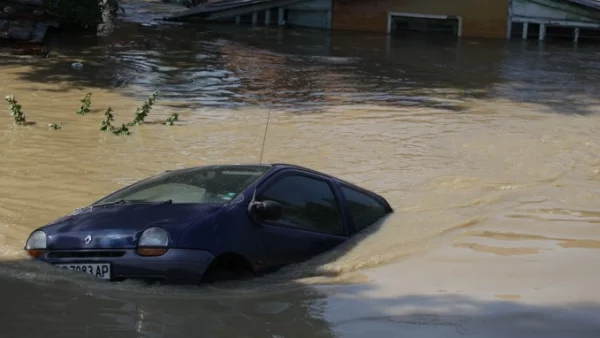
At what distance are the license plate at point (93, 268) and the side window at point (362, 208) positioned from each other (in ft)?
8.76

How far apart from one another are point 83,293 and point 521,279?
354cm

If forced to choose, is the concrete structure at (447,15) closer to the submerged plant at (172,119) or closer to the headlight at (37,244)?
the submerged plant at (172,119)

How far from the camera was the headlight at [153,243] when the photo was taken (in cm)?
670

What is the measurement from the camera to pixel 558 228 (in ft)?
32.9

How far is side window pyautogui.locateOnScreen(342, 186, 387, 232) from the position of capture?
8672 mm

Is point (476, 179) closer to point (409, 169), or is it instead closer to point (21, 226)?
point (409, 169)

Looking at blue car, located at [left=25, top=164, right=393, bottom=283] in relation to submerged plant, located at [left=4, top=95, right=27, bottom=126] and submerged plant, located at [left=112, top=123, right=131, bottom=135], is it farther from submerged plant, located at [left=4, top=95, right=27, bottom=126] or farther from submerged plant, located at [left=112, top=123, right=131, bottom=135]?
submerged plant, located at [left=4, top=95, right=27, bottom=126]

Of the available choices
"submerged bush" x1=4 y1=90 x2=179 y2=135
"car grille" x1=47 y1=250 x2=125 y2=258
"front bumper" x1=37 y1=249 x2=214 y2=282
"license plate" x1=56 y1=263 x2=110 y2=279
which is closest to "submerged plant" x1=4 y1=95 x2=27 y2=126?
"submerged bush" x1=4 y1=90 x2=179 y2=135

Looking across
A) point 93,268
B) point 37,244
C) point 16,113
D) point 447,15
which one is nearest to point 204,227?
point 93,268

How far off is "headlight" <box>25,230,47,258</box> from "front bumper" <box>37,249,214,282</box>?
0.53 meters

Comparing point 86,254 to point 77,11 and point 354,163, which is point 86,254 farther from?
point 77,11

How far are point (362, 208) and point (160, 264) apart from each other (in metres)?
2.82

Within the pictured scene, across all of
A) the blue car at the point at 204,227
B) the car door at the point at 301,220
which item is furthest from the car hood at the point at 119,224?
the car door at the point at 301,220

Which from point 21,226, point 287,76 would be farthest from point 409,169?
point 287,76
